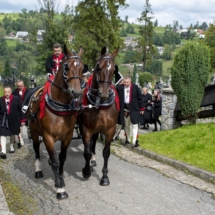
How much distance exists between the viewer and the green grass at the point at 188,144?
300 inches

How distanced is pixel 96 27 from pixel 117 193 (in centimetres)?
3066

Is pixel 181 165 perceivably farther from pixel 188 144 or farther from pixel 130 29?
pixel 130 29

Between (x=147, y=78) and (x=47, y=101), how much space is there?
3367 centimetres

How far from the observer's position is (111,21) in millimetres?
35125

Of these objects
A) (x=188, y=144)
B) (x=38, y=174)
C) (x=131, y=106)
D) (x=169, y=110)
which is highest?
(x=131, y=106)

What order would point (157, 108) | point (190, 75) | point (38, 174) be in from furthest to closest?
point (157, 108)
point (190, 75)
point (38, 174)

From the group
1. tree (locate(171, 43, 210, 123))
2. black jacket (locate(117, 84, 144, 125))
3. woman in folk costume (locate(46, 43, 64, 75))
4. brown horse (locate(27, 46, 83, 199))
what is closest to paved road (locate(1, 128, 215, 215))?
brown horse (locate(27, 46, 83, 199))

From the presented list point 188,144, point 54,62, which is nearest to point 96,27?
point 188,144

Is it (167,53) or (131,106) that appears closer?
(131,106)

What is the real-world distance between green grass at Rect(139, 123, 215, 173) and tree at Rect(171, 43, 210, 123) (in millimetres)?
763

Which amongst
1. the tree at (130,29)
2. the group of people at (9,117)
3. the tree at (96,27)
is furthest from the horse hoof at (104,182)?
the tree at (130,29)

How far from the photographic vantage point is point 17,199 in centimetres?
558

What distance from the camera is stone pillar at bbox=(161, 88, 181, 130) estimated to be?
37.7 ft

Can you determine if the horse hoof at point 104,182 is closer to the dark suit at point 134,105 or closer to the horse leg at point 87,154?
the horse leg at point 87,154
